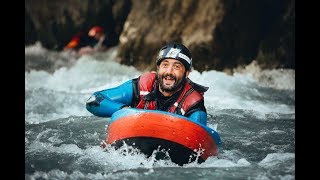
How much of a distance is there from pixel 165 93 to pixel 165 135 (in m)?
0.71

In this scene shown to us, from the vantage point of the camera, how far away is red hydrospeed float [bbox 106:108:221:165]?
15.9ft

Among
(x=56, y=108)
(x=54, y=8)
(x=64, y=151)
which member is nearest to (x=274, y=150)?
(x=64, y=151)

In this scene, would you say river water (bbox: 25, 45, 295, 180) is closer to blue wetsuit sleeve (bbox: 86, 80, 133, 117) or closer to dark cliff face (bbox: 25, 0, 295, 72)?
dark cliff face (bbox: 25, 0, 295, 72)

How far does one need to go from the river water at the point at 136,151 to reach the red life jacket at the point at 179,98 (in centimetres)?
55

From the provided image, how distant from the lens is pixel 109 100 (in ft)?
17.7

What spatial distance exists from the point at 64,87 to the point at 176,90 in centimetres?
580

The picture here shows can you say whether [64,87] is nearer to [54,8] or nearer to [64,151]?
[54,8]

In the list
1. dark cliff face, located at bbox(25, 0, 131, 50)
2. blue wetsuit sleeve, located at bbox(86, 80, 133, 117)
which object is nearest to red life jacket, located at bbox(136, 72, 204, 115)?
blue wetsuit sleeve, located at bbox(86, 80, 133, 117)

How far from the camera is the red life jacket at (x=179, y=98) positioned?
5312mm

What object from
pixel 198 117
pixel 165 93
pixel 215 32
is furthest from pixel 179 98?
pixel 215 32

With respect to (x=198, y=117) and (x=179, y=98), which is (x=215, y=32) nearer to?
(x=179, y=98)

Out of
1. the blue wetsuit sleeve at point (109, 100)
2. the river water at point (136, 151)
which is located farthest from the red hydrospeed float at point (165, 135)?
the blue wetsuit sleeve at point (109, 100)

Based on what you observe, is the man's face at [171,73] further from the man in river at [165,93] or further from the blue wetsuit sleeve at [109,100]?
the blue wetsuit sleeve at [109,100]

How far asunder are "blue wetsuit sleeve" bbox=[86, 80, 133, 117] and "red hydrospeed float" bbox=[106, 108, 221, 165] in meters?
0.37
